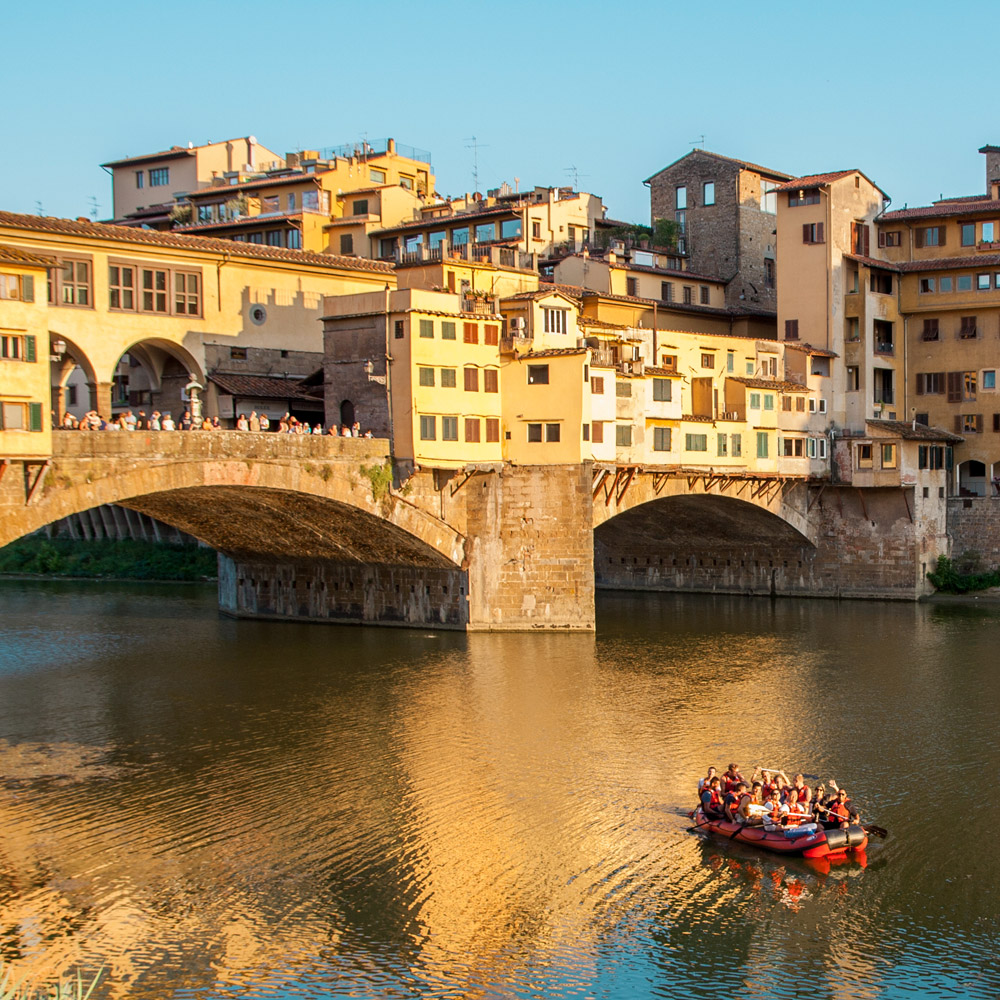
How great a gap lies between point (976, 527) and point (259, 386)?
3749 cm

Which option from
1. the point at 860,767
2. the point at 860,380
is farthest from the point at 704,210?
the point at 860,767

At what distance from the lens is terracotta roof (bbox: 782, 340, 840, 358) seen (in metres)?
70.2

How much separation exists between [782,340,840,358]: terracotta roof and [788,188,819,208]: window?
709cm

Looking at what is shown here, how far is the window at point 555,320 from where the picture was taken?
5688 cm

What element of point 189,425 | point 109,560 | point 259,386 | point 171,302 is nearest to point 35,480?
point 189,425

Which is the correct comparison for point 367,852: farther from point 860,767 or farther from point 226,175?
point 226,175

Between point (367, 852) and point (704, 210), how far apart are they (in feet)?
219

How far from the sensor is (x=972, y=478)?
7612 cm

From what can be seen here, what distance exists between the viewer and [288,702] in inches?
1746

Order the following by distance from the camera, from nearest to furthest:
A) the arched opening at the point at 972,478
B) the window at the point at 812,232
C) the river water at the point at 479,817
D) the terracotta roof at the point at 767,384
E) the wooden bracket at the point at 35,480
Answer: the river water at the point at 479,817 → the wooden bracket at the point at 35,480 → the terracotta roof at the point at 767,384 → the window at the point at 812,232 → the arched opening at the point at 972,478

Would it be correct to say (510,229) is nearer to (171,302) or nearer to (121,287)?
(171,302)

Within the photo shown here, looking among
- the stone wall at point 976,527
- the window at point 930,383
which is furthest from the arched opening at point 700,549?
the window at point 930,383

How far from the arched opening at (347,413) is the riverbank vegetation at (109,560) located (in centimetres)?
2841

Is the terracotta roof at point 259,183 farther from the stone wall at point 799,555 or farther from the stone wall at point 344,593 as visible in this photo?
the stone wall at point 344,593
